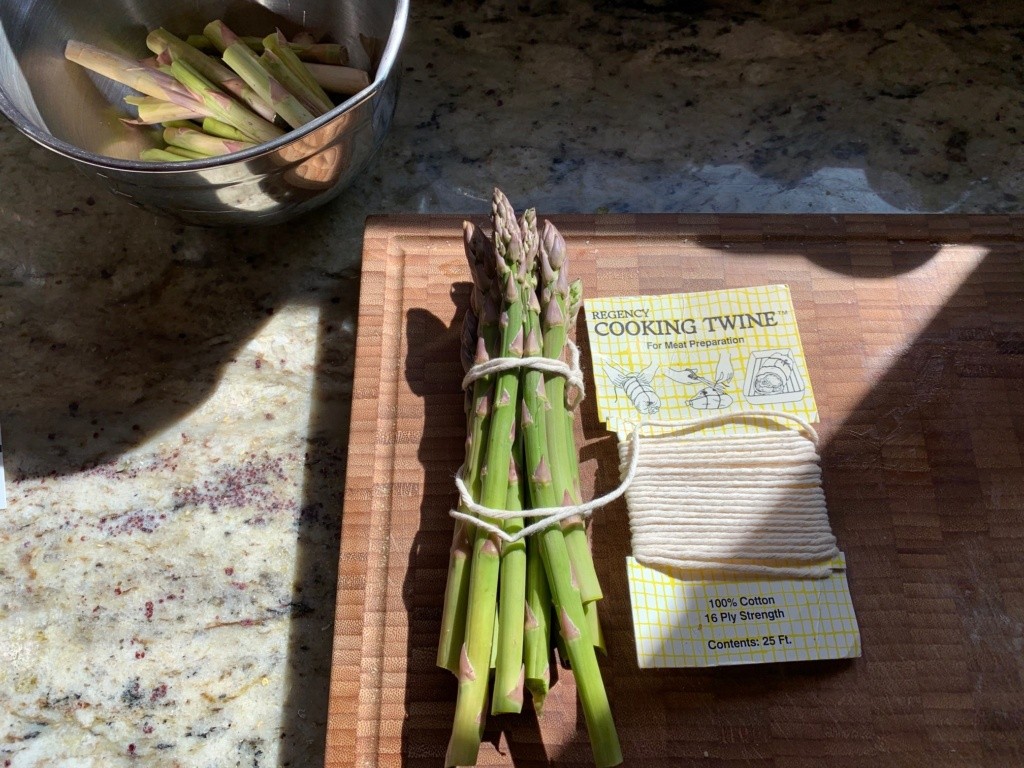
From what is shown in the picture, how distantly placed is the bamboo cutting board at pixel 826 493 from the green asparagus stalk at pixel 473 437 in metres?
0.08

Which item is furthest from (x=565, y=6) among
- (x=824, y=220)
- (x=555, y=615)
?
(x=555, y=615)

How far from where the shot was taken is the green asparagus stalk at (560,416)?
1137mm

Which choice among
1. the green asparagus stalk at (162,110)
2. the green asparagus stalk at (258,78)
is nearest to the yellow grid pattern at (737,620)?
the green asparagus stalk at (258,78)

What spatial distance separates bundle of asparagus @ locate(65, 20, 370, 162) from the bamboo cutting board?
26 centimetres

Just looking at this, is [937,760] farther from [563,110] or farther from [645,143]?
[563,110]

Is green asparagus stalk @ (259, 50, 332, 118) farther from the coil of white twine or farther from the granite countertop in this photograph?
the coil of white twine

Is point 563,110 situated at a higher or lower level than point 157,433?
higher

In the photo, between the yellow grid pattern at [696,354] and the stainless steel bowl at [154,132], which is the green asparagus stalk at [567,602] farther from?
the stainless steel bowl at [154,132]

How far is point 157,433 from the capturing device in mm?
1445

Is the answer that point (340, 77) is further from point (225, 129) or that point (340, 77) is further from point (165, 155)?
point (165, 155)

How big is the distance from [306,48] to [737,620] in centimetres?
122

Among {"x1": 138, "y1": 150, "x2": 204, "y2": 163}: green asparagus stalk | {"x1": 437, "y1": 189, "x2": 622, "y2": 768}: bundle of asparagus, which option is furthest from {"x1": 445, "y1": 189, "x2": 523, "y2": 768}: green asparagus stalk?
{"x1": 138, "y1": 150, "x2": 204, "y2": 163}: green asparagus stalk

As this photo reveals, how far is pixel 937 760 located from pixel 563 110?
1.38 metres

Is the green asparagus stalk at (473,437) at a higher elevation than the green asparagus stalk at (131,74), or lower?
lower
